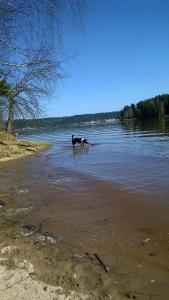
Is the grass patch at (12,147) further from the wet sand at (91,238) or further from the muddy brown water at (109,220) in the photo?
the wet sand at (91,238)

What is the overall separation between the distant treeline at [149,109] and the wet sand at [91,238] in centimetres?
11948

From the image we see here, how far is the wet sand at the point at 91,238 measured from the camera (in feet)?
15.5

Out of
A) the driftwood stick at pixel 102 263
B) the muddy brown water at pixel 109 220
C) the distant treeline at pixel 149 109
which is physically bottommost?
the muddy brown water at pixel 109 220

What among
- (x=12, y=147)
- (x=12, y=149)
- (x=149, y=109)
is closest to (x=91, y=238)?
(x=12, y=149)

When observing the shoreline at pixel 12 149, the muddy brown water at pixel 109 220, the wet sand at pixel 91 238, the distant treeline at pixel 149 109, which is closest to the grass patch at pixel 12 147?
the shoreline at pixel 12 149

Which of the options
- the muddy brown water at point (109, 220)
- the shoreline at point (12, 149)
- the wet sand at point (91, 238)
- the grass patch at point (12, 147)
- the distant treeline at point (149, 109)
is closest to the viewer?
the wet sand at point (91, 238)

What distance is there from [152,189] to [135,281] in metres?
6.32

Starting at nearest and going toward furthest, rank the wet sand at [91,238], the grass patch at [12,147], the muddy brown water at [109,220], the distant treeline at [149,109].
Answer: the wet sand at [91,238] < the muddy brown water at [109,220] < the grass patch at [12,147] < the distant treeline at [149,109]

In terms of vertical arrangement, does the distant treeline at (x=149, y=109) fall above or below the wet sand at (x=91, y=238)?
above

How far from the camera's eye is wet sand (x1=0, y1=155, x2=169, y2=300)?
4.72 m

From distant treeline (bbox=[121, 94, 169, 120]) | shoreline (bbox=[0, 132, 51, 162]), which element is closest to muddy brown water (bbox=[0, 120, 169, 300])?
shoreline (bbox=[0, 132, 51, 162])

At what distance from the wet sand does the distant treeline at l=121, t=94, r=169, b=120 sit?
392ft

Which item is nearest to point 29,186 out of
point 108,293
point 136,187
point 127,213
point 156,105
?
point 136,187

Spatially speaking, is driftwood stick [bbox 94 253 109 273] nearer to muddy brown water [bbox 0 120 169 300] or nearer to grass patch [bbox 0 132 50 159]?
muddy brown water [bbox 0 120 169 300]
